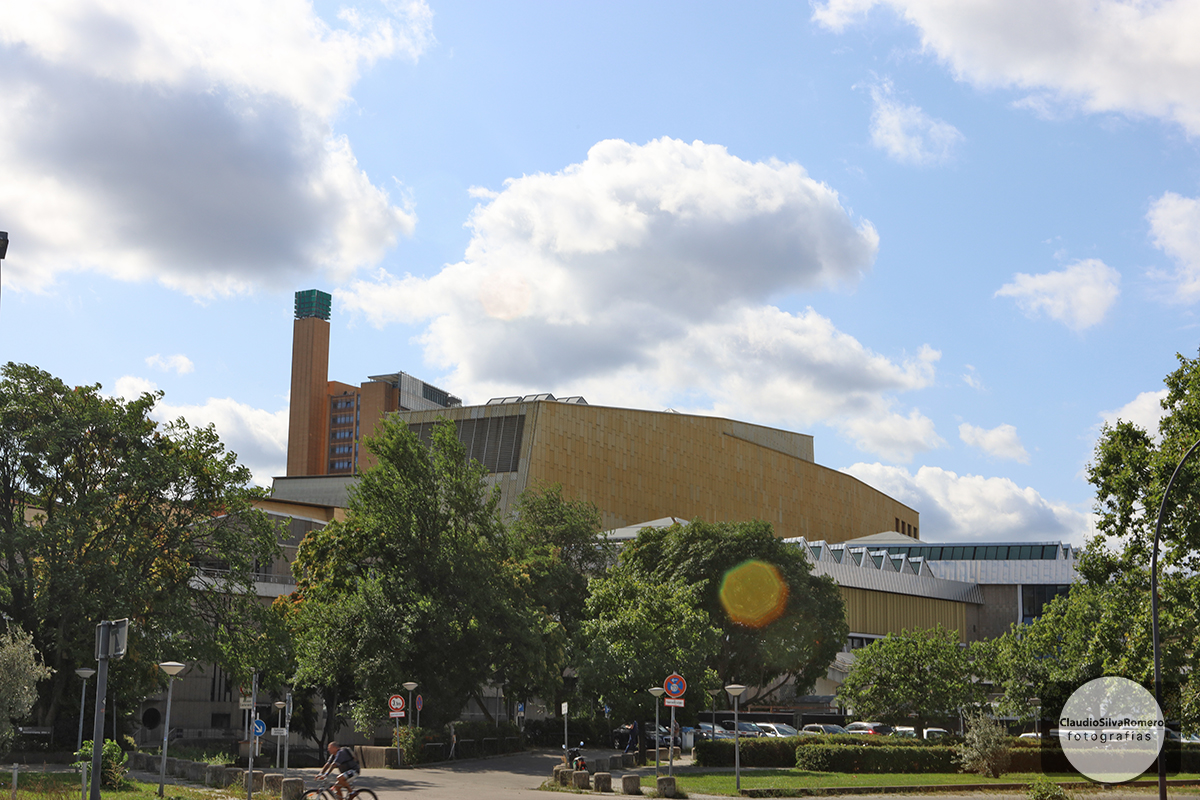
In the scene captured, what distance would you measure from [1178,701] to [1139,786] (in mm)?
3239

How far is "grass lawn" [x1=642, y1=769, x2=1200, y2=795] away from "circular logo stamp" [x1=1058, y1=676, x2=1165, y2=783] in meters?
1.18

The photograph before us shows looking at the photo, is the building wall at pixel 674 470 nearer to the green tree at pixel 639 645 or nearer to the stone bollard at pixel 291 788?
the green tree at pixel 639 645

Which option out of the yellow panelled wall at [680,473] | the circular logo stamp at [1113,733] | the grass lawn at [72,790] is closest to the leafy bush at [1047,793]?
the circular logo stamp at [1113,733]

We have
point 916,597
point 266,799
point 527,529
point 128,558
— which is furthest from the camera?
point 916,597

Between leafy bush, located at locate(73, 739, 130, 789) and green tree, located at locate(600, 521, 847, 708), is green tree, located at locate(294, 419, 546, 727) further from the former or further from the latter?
green tree, located at locate(600, 521, 847, 708)

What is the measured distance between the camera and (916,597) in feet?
325

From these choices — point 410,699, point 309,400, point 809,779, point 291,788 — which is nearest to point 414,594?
point 410,699

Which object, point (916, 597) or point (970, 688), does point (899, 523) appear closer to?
point (916, 597)

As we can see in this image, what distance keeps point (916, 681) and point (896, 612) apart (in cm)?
5440

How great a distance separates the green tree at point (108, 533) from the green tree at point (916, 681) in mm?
23872

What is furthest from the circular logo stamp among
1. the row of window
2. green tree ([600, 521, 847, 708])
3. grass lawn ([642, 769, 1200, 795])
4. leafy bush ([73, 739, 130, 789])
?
the row of window

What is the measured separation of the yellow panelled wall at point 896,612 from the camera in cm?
9094

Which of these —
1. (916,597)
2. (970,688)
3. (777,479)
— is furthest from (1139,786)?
(777,479)

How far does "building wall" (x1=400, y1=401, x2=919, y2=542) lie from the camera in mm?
95750
